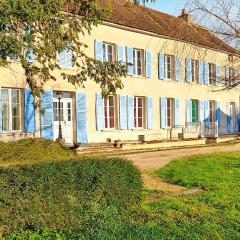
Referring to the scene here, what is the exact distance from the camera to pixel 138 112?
2605 cm

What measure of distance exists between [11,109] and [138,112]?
27.2 feet

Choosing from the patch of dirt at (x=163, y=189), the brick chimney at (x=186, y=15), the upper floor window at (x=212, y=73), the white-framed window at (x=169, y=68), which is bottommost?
the patch of dirt at (x=163, y=189)

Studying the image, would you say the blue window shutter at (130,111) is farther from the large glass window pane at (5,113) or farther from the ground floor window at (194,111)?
the large glass window pane at (5,113)

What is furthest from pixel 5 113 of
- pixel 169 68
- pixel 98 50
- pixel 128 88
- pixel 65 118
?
pixel 169 68

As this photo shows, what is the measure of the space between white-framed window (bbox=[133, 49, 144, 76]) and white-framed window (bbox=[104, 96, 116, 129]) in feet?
7.80

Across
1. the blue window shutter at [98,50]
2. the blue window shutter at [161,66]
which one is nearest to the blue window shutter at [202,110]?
the blue window shutter at [161,66]

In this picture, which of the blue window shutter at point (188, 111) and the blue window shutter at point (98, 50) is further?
the blue window shutter at point (188, 111)

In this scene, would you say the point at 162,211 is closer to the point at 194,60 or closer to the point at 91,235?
the point at 91,235

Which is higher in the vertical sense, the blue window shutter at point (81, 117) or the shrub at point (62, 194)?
the blue window shutter at point (81, 117)

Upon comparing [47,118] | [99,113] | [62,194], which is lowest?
[62,194]

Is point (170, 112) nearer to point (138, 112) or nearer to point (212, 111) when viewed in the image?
point (138, 112)

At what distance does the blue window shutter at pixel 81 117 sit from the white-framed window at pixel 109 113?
1543mm

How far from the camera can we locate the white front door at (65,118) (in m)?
21.7

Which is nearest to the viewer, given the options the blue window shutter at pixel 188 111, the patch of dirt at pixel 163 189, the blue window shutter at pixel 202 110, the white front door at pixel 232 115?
the patch of dirt at pixel 163 189
